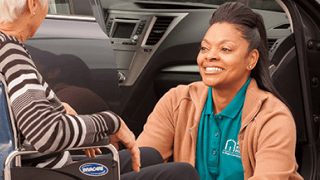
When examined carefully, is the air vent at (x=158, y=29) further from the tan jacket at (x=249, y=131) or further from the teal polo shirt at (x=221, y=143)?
the teal polo shirt at (x=221, y=143)

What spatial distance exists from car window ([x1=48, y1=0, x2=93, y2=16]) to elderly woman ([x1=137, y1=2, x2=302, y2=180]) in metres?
0.61

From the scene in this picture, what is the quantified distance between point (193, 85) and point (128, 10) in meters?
1.29

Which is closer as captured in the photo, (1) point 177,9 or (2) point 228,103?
(2) point 228,103

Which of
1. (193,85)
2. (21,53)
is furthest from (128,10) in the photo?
(21,53)

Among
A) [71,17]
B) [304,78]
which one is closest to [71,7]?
[71,17]

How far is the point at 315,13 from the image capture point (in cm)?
243

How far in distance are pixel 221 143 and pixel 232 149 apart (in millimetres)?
54

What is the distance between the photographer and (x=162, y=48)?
3.13 meters

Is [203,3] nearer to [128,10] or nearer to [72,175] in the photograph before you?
[128,10]

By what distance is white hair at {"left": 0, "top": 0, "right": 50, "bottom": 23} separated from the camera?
1237mm

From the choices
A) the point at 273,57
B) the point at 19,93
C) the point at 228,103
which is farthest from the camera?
the point at 273,57

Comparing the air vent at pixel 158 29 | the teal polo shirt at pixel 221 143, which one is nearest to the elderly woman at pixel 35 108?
the teal polo shirt at pixel 221 143

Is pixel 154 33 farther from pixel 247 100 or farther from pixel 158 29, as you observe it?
pixel 247 100

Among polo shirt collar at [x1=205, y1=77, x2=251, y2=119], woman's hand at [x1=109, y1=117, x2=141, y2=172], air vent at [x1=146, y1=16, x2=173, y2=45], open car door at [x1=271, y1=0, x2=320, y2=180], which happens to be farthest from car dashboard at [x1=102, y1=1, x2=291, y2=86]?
woman's hand at [x1=109, y1=117, x2=141, y2=172]
